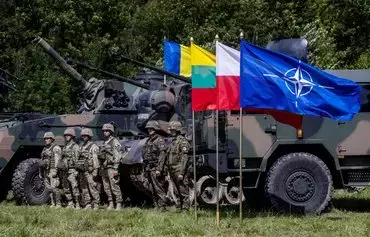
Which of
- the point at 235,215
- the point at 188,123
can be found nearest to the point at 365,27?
the point at 188,123

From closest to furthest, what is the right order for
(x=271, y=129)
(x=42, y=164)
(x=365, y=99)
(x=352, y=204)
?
(x=271, y=129)
(x=365, y=99)
(x=42, y=164)
(x=352, y=204)

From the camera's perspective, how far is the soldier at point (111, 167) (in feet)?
49.6

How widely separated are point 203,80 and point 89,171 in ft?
11.7

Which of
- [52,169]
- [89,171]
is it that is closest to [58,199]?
[52,169]

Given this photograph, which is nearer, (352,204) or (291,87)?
(291,87)

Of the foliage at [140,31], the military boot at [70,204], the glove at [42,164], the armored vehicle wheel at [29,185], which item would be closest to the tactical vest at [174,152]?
the military boot at [70,204]

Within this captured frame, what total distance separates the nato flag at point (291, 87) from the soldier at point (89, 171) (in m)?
4.26

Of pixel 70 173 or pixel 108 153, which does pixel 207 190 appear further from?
pixel 70 173

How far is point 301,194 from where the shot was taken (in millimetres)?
13680

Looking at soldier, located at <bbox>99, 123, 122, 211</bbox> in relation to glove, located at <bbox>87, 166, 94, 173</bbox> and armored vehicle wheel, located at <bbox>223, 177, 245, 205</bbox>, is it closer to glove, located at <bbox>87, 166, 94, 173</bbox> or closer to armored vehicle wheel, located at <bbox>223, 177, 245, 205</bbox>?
glove, located at <bbox>87, 166, 94, 173</bbox>

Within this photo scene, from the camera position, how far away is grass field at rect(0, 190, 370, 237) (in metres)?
10.8

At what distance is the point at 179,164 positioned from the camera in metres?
14.3

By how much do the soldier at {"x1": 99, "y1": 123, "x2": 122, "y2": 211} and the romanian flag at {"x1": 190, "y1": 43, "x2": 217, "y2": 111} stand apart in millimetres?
2752

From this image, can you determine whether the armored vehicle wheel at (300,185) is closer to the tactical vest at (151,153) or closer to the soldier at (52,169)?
the tactical vest at (151,153)
